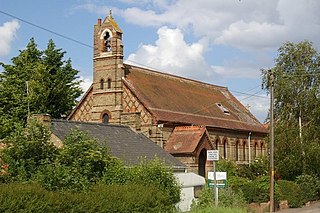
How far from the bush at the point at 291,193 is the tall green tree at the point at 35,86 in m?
24.7

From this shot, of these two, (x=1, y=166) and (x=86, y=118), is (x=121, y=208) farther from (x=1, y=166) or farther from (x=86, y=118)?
(x=86, y=118)

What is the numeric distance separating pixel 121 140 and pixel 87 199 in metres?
16.2

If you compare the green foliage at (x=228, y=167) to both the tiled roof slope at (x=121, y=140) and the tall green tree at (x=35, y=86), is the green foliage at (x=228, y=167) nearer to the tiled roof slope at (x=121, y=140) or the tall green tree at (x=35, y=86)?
the tiled roof slope at (x=121, y=140)

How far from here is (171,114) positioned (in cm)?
4678

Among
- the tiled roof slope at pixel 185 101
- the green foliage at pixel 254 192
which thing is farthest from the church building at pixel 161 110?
the green foliage at pixel 254 192

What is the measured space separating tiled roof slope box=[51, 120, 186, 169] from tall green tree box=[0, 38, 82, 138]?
15178mm

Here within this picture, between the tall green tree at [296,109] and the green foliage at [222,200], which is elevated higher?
the tall green tree at [296,109]

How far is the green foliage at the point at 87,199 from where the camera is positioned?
16188 millimetres

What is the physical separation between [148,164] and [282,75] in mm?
23261

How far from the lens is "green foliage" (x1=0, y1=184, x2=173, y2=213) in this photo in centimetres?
1619

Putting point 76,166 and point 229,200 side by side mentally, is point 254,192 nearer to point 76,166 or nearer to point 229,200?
point 229,200

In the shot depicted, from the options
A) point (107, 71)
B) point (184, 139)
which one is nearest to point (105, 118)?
point (107, 71)

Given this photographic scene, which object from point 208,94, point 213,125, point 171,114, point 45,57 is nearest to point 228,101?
point 208,94

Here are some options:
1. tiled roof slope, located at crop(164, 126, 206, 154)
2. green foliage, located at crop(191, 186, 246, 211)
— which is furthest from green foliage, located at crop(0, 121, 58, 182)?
tiled roof slope, located at crop(164, 126, 206, 154)
